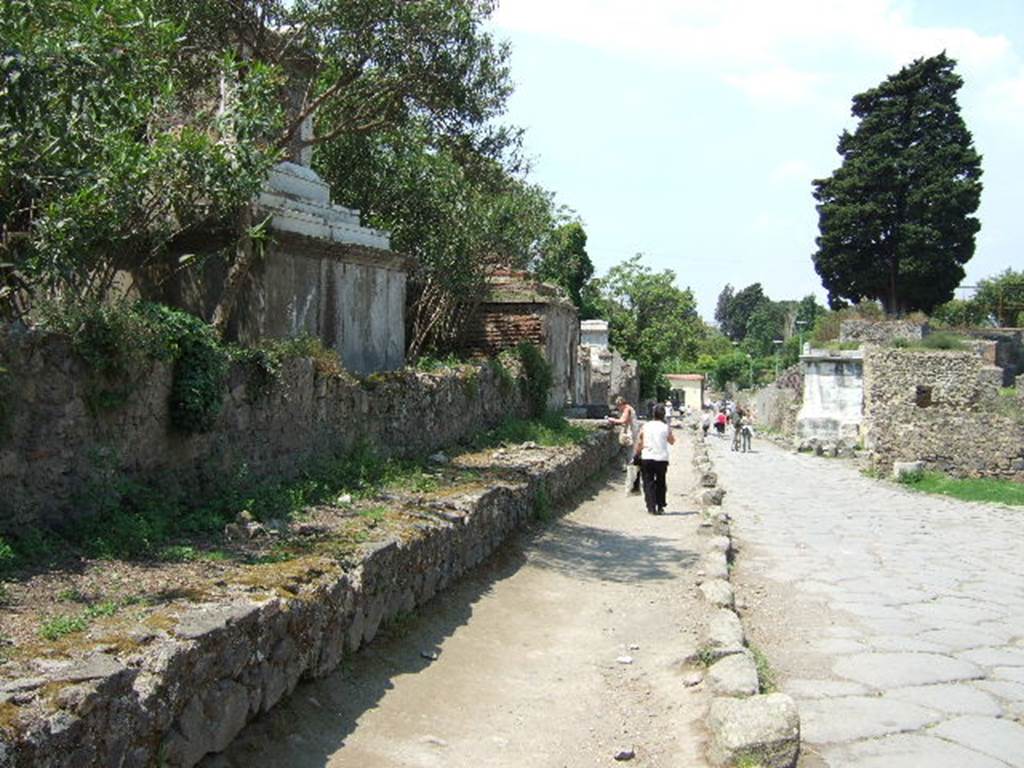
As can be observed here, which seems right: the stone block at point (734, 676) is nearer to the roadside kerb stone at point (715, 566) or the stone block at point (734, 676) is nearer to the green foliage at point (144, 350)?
the roadside kerb stone at point (715, 566)

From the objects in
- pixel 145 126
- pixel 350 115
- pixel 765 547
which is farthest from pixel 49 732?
pixel 350 115

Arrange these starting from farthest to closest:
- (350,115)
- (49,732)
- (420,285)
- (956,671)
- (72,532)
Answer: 1. (420,285)
2. (350,115)
3. (956,671)
4. (72,532)
5. (49,732)

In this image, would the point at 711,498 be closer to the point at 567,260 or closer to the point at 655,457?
the point at 655,457

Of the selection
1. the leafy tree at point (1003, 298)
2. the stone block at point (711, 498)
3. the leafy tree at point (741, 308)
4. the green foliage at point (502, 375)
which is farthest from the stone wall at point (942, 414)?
the leafy tree at point (741, 308)

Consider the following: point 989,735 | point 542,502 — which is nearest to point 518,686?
point 989,735

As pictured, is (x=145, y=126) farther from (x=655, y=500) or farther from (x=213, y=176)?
(x=655, y=500)

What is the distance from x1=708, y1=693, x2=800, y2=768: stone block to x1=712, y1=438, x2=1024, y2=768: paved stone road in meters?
0.18

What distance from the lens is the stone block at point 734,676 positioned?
5414 mm

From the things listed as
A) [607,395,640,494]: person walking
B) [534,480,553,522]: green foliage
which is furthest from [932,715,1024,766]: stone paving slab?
[607,395,640,494]: person walking

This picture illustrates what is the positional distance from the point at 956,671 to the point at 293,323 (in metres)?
6.48

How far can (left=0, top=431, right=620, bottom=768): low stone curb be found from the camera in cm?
306

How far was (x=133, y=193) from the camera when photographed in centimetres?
663

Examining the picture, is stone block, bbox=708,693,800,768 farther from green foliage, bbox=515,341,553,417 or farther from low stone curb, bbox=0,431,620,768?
green foliage, bbox=515,341,553,417

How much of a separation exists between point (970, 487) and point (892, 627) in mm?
14532
